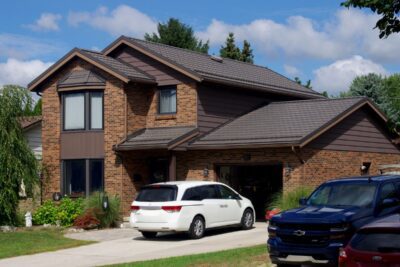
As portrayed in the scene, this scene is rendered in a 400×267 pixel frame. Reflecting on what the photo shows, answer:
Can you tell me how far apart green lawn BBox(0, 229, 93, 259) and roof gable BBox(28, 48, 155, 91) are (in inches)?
262

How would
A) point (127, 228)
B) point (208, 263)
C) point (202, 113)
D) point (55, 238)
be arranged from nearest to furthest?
point (208, 263), point (55, 238), point (127, 228), point (202, 113)

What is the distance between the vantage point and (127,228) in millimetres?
23703

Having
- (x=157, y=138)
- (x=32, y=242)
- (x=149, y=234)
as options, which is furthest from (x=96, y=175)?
(x=149, y=234)

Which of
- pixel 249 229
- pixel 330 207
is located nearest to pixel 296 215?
pixel 330 207

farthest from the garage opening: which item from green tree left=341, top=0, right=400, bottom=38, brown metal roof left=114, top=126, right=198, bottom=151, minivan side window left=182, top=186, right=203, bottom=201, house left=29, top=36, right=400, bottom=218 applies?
green tree left=341, top=0, right=400, bottom=38

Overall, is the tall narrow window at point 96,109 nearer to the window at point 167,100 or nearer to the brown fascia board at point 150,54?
the window at point 167,100

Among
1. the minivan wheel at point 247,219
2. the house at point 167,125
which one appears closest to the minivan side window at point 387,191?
the minivan wheel at point 247,219

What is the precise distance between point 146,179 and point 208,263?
541 inches

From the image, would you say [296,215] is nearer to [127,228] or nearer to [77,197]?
[127,228]

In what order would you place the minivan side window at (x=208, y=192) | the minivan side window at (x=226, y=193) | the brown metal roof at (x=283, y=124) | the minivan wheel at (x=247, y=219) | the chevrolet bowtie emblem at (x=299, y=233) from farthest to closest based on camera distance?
the brown metal roof at (x=283, y=124) → the minivan wheel at (x=247, y=219) → the minivan side window at (x=226, y=193) → the minivan side window at (x=208, y=192) → the chevrolet bowtie emblem at (x=299, y=233)

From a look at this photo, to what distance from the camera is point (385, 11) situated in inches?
427

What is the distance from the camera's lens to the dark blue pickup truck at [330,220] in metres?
12.7

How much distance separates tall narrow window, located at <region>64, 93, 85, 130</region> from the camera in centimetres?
2800

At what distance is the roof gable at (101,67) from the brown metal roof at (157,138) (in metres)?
2.02
